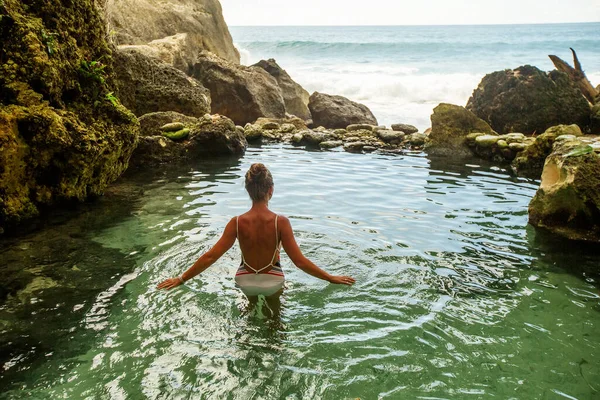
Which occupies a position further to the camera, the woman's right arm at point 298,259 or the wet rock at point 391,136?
the wet rock at point 391,136

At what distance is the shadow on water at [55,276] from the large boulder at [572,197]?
641 centimetres

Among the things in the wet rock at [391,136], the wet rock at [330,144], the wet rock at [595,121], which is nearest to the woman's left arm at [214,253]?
the wet rock at [330,144]

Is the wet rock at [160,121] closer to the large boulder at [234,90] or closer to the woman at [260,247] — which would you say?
the large boulder at [234,90]

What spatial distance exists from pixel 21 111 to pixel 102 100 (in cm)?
207

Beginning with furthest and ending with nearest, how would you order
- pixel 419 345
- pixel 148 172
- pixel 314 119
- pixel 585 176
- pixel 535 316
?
pixel 314 119 → pixel 148 172 → pixel 585 176 → pixel 535 316 → pixel 419 345

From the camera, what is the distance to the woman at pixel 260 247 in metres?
4.46

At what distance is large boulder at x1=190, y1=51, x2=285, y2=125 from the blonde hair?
16103 millimetres

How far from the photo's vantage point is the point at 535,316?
5.09 m

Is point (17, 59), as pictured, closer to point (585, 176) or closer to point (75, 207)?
point (75, 207)

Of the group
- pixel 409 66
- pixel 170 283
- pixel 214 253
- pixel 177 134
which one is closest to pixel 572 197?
pixel 214 253

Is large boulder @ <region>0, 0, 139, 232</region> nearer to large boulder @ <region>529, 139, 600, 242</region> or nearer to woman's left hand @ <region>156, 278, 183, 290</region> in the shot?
woman's left hand @ <region>156, 278, 183, 290</region>

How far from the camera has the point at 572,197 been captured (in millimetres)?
7738

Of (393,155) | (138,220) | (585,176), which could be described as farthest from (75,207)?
(393,155)

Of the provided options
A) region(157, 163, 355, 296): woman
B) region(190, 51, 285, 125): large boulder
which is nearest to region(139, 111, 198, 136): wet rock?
region(190, 51, 285, 125): large boulder
